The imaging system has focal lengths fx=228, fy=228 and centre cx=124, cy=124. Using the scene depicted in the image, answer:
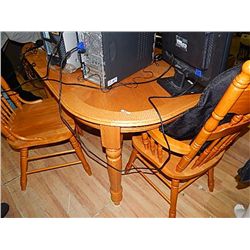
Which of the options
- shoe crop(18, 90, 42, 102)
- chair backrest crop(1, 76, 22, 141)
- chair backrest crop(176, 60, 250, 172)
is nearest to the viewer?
chair backrest crop(176, 60, 250, 172)

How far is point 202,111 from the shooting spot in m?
0.89

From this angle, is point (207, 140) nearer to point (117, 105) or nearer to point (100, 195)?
point (117, 105)

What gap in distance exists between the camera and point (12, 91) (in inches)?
53.9

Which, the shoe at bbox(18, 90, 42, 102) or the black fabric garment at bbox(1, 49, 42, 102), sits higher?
the black fabric garment at bbox(1, 49, 42, 102)

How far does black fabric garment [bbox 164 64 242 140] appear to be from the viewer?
794mm

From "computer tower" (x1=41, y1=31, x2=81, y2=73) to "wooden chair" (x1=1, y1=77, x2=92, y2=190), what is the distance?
0.31 meters

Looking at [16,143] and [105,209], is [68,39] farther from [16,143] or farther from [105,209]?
[105,209]

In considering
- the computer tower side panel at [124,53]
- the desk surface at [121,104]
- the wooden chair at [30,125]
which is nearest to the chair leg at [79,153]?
the wooden chair at [30,125]

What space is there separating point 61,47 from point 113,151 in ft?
1.89

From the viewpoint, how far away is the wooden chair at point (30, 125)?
1251 mm

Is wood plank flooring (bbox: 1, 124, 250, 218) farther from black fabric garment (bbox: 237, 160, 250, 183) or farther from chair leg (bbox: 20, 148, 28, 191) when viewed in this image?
black fabric garment (bbox: 237, 160, 250, 183)

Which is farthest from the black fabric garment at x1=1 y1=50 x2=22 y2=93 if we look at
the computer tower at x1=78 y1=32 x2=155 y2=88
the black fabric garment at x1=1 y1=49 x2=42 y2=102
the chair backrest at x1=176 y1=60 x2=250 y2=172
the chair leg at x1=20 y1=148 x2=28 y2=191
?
the chair backrest at x1=176 y1=60 x2=250 y2=172

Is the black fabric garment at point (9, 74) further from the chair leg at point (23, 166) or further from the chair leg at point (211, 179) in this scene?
the chair leg at point (211, 179)

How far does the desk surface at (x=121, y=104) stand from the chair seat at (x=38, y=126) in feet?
0.93
